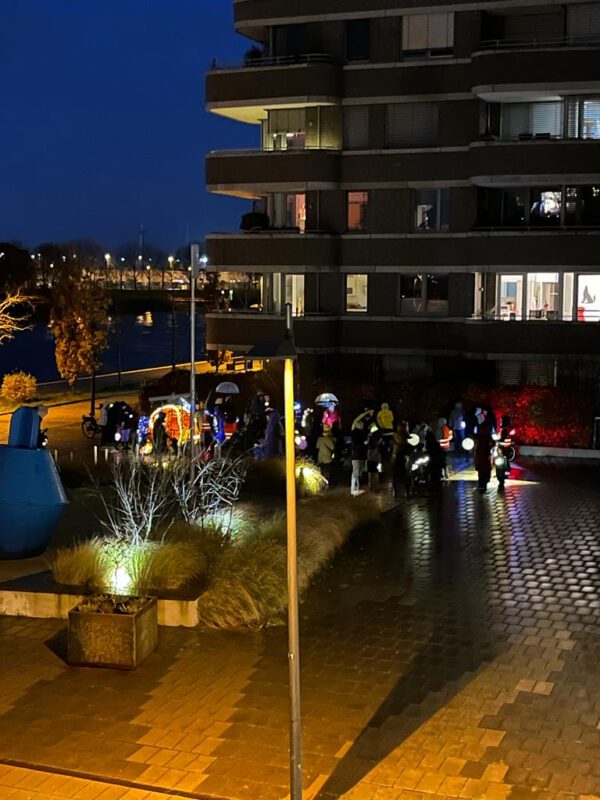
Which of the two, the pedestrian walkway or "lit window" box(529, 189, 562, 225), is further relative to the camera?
"lit window" box(529, 189, 562, 225)

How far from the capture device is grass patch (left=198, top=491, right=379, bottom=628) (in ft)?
42.4

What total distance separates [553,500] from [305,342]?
15.2 m

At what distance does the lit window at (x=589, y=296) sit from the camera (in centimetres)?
3234

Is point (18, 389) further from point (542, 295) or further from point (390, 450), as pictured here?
point (390, 450)

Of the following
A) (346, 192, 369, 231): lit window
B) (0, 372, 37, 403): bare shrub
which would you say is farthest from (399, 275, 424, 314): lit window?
(0, 372, 37, 403): bare shrub

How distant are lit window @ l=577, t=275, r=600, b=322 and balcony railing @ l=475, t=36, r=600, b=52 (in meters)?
6.83

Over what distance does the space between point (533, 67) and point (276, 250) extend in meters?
9.66

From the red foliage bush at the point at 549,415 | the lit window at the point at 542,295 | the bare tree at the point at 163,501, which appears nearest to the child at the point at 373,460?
the bare tree at the point at 163,501

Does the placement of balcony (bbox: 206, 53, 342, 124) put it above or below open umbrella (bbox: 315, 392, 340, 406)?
above

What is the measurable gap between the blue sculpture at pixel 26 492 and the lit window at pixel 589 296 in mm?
21048

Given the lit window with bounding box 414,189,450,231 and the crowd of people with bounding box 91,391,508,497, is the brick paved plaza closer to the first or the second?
the crowd of people with bounding box 91,391,508,497

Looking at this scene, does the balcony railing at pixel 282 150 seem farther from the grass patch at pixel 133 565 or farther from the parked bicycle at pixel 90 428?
the grass patch at pixel 133 565

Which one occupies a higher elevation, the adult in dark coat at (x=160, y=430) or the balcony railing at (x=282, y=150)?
the balcony railing at (x=282, y=150)

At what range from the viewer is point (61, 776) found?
902cm
